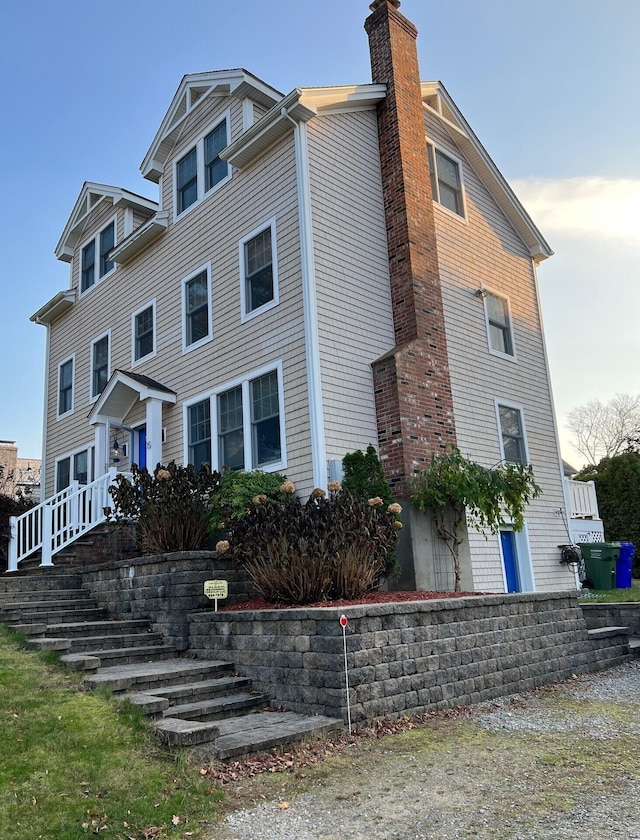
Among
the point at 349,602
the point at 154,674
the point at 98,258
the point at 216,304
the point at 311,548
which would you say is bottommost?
the point at 154,674

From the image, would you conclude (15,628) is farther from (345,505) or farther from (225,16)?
(225,16)

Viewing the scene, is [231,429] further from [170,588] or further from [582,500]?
[582,500]

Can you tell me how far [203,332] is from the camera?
12.7 metres

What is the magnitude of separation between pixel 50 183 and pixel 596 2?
35.9ft

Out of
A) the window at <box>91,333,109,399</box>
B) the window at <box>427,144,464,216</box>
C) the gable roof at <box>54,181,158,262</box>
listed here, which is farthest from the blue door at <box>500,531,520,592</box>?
the gable roof at <box>54,181,158,262</box>

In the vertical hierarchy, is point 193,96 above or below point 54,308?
above

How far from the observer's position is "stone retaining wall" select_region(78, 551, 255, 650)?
826cm

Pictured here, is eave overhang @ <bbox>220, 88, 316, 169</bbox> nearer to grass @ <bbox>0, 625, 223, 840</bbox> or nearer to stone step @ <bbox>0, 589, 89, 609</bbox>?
stone step @ <bbox>0, 589, 89, 609</bbox>

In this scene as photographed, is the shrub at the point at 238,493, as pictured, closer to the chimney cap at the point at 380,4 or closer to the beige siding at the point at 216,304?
the beige siding at the point at 216,304

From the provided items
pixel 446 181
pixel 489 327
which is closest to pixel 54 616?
pixel 489 327

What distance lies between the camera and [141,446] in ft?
45.3

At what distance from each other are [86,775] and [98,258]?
544 inches

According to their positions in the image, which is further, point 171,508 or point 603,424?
point 603,424

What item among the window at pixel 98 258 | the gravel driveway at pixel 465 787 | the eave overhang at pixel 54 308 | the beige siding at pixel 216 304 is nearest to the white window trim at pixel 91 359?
the beige siding at pixel 216 304
